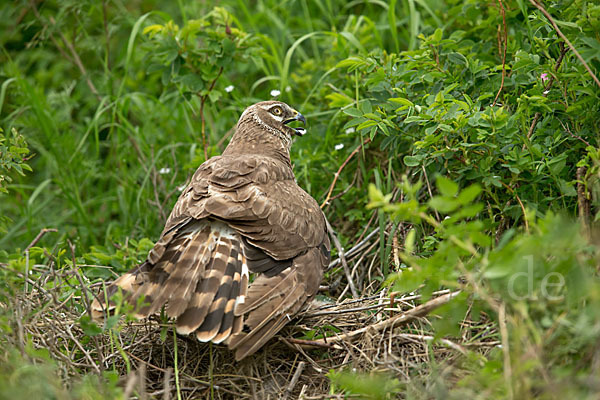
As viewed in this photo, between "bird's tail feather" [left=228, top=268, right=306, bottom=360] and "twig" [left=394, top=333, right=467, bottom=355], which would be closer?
"twig" [left=394, top=333, right=467, bottom=355]

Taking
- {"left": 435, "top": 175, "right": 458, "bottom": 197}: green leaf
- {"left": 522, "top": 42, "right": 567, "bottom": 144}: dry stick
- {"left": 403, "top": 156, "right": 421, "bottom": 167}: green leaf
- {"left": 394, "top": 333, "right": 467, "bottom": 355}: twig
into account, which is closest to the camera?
{"left": 435, "top": 175, "right": 458, "bottom": 197}: green leaf

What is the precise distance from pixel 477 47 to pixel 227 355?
3.09 m

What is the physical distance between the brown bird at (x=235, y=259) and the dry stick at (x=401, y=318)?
1.00 feet

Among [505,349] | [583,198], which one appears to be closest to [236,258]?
[505,349]

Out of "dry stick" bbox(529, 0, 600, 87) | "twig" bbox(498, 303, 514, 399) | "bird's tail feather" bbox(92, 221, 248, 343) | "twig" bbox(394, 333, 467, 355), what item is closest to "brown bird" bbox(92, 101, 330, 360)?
"bird's tail feather" bbox(92, 221, 248, 343)

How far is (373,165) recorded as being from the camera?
5301 mm

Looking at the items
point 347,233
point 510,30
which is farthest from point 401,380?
point 510,30

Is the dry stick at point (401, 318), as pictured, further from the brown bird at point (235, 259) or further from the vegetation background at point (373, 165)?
the brown bird at point (235, 259)

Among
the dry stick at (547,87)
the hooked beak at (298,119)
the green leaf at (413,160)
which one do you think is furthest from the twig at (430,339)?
the hooked beak at (298,119)

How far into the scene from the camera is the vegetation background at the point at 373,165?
8.64ft

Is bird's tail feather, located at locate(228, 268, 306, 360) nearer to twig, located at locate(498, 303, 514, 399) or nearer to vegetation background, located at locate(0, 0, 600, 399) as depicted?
vegetation background, located at locate(0, 0, 600, 399)

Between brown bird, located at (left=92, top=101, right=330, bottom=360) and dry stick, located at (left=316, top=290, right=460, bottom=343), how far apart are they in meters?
0.30

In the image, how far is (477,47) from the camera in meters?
5.01

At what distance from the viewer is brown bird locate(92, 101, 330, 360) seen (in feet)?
11.1
